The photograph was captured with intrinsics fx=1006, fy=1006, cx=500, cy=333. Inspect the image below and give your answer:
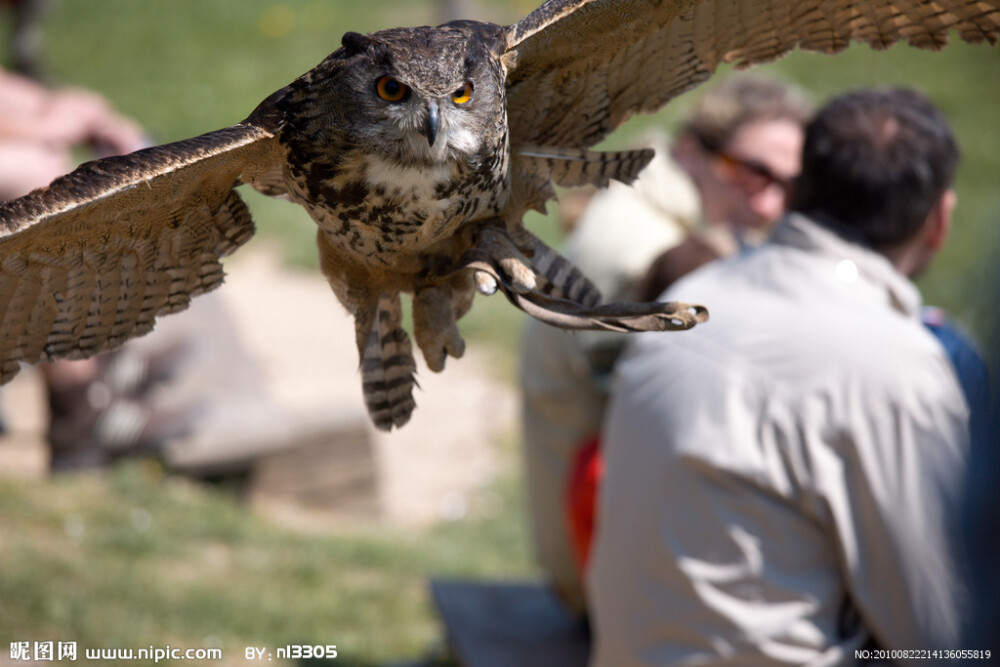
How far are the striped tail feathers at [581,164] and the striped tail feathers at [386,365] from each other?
0.38m

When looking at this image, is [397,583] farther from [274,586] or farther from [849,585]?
Result: [849,585]

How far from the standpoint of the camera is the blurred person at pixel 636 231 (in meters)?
3.65

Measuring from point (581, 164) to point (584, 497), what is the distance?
1.72 meters

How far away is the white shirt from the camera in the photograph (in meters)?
2.46

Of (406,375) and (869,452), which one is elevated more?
(406,375)

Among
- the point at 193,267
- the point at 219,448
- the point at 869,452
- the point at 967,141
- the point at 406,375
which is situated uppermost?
the point at 967,141

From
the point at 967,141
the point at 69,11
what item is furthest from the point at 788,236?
the point at 69,11

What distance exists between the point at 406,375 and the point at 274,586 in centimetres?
314

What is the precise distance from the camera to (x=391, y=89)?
1668 mm

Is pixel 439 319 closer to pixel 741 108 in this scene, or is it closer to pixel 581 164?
pixel 581 164

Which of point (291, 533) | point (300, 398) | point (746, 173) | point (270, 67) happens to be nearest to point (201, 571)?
point (291, 533)

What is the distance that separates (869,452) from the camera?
8.10 ft

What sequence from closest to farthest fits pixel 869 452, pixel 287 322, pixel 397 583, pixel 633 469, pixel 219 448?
pixel 869 452, pixel 633 469, pixel 397 583, pixel 219 448, pixel 287 322

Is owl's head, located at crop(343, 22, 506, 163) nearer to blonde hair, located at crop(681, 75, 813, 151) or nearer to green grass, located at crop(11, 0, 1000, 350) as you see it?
blonde hair, located at crop(681, 75, 813, 151)
